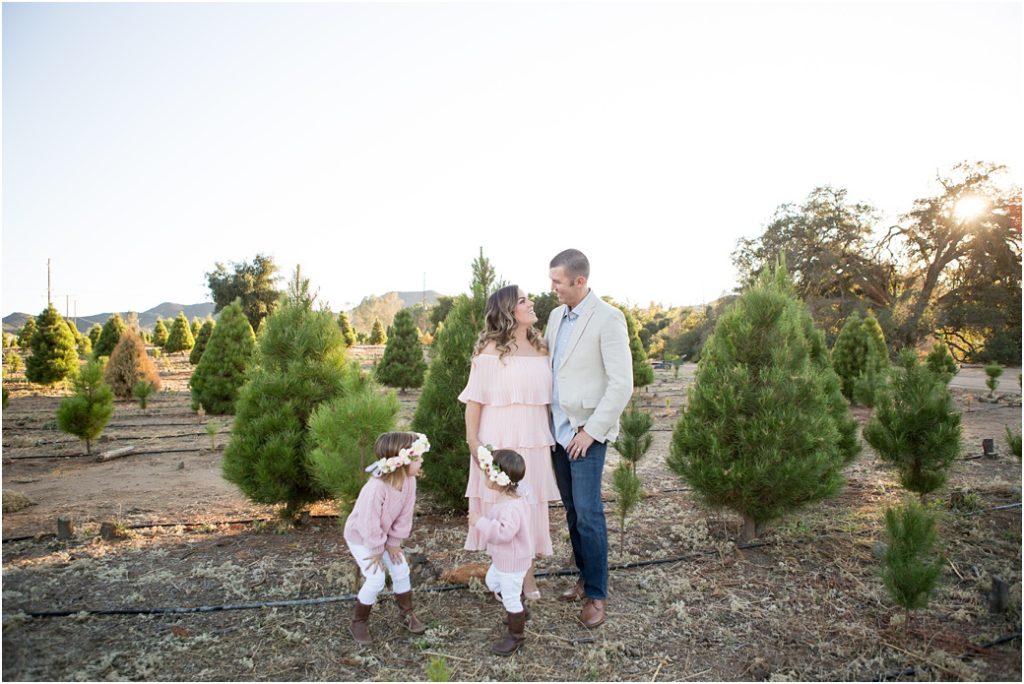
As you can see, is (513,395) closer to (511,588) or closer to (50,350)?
(511,588)

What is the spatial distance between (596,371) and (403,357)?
14924mm

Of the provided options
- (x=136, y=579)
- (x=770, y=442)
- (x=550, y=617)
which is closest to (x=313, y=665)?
(x=550, y=617)

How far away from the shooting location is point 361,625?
3.35m

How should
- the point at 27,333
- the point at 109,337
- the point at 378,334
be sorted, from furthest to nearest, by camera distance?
the point at 378,334
the point at 27,333
the point at 109,337

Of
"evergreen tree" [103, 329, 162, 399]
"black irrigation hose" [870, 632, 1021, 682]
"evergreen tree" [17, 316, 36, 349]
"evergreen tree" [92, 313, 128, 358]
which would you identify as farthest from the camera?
"evergreen tree" [17, 316, 36, 349]

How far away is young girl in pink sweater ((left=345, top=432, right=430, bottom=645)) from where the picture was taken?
3.29m

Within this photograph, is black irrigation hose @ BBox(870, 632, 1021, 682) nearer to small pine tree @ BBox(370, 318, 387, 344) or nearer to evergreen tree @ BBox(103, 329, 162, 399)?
evergreen tree @ BBox(103, 329, 162, 399)

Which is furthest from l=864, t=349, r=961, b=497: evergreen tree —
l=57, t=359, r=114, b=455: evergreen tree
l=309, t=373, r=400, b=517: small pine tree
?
l=57, t=359, r=114, b=455: evergreen tree

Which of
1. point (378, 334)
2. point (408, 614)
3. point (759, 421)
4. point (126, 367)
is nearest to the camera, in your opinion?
point (408, 614)

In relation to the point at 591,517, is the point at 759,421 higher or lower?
higher

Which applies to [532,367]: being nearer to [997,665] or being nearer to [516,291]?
[516,291]

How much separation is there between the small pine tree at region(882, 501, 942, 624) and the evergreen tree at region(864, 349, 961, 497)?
108 inches

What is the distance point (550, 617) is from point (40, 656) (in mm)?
2762

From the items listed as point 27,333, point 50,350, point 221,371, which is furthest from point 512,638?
point 27,333
